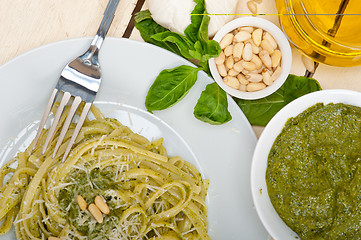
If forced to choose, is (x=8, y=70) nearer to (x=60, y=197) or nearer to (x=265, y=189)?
(x=60, y=197)

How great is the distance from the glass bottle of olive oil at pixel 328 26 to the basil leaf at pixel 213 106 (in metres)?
0.58

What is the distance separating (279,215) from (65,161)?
1.26 meters

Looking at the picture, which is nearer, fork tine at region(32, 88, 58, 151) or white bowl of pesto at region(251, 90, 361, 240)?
white bowl of pesto at region(251, 90, 361, 240)

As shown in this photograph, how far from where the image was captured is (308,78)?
2.46 m

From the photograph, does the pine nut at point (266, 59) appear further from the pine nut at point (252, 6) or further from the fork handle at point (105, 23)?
the fork handle at point (105, 23)

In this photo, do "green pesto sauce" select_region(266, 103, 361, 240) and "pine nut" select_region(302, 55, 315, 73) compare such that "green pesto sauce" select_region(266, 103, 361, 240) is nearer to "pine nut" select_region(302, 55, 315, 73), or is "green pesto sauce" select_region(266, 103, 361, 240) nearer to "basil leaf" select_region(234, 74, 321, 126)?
"basil leaf" select_region(234, 74, 321, 126)

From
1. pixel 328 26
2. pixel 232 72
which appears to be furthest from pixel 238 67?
pixel 328 26

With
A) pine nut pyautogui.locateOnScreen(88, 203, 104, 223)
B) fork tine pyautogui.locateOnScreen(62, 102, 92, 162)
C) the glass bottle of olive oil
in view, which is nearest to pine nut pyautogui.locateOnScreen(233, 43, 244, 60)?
the glass bottle of olive oil

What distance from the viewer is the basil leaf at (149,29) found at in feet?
8.21

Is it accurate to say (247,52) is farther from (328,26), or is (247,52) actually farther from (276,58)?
(328,26)

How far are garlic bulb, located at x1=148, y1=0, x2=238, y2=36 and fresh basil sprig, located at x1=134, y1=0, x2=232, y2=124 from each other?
0.18 feet

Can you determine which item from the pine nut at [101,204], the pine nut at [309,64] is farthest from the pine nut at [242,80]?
the pine nut at [101,204]

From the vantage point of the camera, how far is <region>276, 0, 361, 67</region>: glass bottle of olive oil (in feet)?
7.51

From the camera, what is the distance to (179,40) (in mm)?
2406
